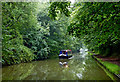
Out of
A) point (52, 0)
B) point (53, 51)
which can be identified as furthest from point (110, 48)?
point (52, 0)

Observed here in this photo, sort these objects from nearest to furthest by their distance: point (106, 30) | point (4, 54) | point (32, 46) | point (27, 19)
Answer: point (106, 30) → point (4, 54) → point (27, 19) → point (32, 46)

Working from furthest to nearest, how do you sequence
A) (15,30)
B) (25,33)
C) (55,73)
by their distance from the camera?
(25,33)
(15,30)
(55,73)

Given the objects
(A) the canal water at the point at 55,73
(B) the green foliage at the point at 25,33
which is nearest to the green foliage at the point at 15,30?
(B) the green foliage at the point at 25,33

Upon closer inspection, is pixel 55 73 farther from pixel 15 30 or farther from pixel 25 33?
pixel 25 33

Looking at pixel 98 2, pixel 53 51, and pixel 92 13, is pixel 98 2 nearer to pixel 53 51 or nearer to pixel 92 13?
pixel 92 13

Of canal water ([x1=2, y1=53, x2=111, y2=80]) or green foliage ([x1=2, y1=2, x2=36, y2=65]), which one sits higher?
green foliage ([x1=2, y1=2, x2=36, y2=65])

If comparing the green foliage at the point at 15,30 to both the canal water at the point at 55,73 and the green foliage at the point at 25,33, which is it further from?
the canal water at the point at 55,73

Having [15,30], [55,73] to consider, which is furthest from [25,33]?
[55,73]

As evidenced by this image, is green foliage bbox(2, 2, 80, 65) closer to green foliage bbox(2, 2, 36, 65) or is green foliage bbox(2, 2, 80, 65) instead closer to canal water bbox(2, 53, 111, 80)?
green foliage bbox(2, 2, 36, 65)

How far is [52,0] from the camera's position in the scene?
5531mm

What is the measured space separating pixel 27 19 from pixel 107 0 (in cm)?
1700

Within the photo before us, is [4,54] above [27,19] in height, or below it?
below

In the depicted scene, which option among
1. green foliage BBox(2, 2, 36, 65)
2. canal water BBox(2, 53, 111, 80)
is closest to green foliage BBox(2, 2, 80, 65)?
green foliage BBox(2, 2, 36, 65)

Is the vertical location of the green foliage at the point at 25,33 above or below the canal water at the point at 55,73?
above
